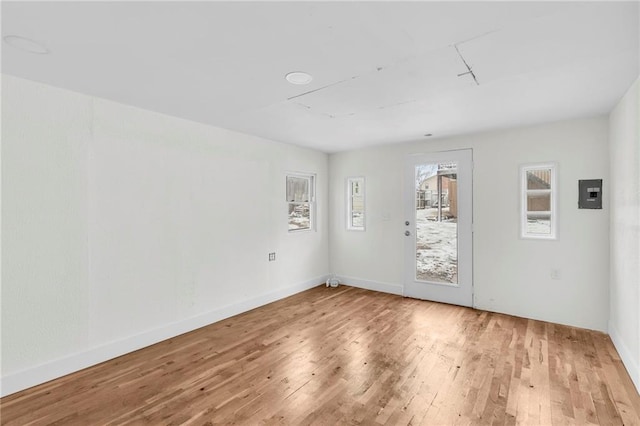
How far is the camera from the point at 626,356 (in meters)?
2.63

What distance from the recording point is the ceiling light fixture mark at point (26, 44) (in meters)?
1.80

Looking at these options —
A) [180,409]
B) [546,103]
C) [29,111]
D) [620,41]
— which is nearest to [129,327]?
[180,409]

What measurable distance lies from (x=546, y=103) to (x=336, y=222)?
3447 millimetres

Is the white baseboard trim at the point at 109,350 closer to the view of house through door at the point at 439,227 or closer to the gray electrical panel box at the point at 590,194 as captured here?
the view of house through door at the point at 439,227

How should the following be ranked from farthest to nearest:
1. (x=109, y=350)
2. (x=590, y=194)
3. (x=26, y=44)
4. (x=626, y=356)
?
1. (x=590, y=194)
2. (x=109, y=350)
3. (x=626, y=356)
4. (x=26, y=44)

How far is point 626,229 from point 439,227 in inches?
78.6

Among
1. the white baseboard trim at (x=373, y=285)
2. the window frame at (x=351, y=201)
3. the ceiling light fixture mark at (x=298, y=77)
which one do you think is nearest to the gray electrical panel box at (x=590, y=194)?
the white baseboard trim at (x=373, y=285)

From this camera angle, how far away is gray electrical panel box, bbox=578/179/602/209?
336 centimetres

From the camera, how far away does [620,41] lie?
72.4 inches

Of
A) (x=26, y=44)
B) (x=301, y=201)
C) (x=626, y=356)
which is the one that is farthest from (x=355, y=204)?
(x=26, y=44)

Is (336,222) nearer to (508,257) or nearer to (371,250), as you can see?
(371,250)

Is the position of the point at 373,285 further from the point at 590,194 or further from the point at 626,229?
the point at 626,229

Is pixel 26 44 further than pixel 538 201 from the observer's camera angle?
No

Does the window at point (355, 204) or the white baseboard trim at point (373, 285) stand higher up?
the window at point (355, 204)
